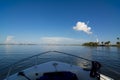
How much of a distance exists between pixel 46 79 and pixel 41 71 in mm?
1731

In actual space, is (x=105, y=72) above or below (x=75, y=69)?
below

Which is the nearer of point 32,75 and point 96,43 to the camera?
point 32,75

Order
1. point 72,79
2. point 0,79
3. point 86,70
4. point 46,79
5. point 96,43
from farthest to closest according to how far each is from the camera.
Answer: point 96,43 → point 0,79 → point 86,70 → point 72,79 → point 46,79

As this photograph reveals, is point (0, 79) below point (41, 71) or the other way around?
below

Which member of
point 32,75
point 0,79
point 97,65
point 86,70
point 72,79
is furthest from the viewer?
point 0,79

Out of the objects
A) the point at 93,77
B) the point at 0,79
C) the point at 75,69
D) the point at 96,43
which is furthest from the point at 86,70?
the point at 96,43

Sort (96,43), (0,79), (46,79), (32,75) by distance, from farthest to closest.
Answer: (96,43) → (0,79) → (32,75) → (46,79)

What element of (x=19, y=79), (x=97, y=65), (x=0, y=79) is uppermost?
(x=97, y=65)

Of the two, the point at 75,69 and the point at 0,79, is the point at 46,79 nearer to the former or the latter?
the point at 75,69

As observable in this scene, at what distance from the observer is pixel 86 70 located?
736 cm

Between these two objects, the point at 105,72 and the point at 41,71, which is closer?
the point at 41,71

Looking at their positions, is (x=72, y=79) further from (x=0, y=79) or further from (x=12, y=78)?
(x=0, y=79)

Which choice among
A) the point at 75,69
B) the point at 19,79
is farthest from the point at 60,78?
the point at 75,69

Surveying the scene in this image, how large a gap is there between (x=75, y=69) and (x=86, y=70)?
0.54 m
